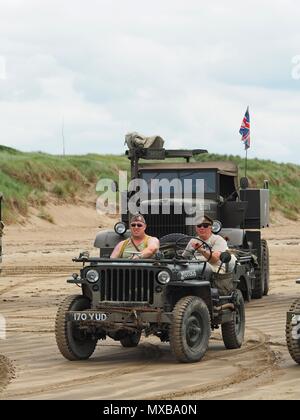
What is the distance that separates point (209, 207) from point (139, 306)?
690 cm

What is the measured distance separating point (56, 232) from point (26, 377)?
26.6 metres

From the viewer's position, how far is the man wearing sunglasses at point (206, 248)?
38.1ft

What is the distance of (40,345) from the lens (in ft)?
40.2

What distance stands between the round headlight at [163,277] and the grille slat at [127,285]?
0.21 feet

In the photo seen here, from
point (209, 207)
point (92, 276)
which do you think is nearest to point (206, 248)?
point (92, 276)

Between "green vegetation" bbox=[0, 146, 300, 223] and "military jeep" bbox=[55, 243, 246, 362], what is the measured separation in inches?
1025

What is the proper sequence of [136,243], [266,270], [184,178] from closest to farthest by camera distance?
[136,243]
[184,178]
[266,270]

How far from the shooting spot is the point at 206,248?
11734mm

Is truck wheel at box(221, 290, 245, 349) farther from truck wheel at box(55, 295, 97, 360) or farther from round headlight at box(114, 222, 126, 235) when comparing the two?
round headlight at box(114, 222, 126, 235)

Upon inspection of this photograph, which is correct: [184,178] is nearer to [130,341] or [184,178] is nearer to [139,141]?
[139,141]

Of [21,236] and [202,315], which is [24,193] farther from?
[202,315]

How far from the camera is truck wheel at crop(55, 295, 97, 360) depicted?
10.9m

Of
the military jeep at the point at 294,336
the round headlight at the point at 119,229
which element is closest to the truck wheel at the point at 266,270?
the round headlight at the point at 119,229

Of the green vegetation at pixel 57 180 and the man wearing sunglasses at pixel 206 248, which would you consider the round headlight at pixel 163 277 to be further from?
the green vegetation at pixel 57 180
